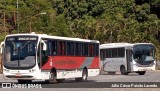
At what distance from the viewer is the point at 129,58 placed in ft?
158

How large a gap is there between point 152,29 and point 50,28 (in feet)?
59.3

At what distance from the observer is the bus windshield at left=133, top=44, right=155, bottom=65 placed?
155 ft

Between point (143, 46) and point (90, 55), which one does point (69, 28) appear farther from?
point (90, 55)

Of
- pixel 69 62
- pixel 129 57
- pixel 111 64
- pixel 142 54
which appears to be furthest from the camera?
pixel 111 64

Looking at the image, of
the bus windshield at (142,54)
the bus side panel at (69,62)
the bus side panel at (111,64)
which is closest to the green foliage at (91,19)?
the bus side panel at (111,64)

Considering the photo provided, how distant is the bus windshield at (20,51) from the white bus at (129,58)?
19465 mm

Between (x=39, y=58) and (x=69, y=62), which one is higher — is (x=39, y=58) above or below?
above

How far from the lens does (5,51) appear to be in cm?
2911

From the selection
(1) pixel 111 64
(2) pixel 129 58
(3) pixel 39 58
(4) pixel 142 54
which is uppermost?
(3) pixel 39 58

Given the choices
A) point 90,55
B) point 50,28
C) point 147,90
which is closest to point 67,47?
point 90,55

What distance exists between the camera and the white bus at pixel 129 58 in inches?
1857

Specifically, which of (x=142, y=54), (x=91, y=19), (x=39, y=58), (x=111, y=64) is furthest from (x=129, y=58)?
(x=91, y=19)

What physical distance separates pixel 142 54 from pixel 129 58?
4.45 feet

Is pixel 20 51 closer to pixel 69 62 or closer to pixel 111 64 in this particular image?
pixel 69 62
